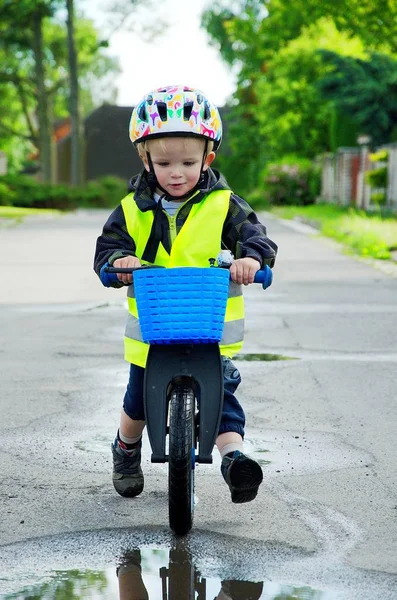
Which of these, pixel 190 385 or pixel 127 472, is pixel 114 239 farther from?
pixel 127 472

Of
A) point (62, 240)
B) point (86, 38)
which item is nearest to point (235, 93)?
point (86, 38)

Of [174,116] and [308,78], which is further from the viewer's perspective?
[308,78]

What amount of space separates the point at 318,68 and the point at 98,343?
4064 cm

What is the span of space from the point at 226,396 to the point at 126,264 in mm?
703

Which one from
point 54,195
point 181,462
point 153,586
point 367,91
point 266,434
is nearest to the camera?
point 153,586

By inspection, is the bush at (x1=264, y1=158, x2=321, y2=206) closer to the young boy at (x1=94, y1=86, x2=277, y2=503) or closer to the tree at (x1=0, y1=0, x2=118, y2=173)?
the tree at (x1=0, y1=0, x2=118, y2=173)

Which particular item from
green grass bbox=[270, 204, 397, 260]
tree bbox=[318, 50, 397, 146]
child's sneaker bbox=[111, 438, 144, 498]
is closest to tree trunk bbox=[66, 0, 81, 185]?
tree bbox=[318, 50, 397, 146]

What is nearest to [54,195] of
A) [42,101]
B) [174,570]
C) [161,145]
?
[42,101]

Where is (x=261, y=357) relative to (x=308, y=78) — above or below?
below

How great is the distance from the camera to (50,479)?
5.22 metres

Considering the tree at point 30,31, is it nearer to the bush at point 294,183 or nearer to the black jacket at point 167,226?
the bush at point 294,183

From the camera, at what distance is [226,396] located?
4633mm

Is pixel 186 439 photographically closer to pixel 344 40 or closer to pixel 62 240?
pixel 62 240

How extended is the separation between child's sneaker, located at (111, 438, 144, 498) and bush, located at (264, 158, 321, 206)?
134ft
